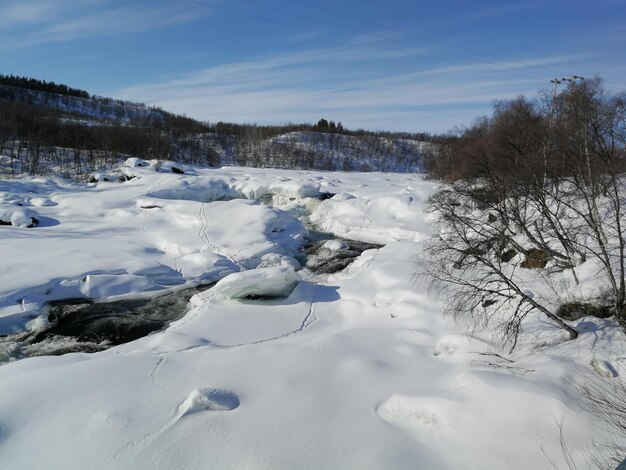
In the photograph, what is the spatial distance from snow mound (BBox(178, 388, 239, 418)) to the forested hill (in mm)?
38292

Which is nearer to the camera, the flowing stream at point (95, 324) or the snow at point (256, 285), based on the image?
the flowing stream at point (95, 324)

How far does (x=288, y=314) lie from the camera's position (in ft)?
37.8

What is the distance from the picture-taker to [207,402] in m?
6.32

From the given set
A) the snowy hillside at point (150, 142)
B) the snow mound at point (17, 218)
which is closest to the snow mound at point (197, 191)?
the snow mound at point (17, 218)

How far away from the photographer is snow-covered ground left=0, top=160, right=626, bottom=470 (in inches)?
211

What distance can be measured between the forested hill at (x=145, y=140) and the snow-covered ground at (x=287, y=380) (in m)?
32.7

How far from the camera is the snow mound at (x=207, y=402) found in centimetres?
619

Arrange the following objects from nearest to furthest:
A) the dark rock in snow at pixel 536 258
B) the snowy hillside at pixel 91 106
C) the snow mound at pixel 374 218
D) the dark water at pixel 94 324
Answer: the dark water at pixel 94 324
the dark rock in snow at pixel 536 258
the snow mound at pixel 374 218
the snowy hillside at pixel 91 106

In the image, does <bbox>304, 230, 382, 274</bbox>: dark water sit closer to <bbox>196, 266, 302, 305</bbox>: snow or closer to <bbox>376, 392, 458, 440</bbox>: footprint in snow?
<bbox>196, 266, 302, 305</bbox>: snow

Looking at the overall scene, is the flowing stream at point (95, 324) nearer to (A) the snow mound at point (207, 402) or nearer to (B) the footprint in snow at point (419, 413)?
(A) the snow mound at point (207, 402)

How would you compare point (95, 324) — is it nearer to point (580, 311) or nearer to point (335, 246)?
point (335, 246)

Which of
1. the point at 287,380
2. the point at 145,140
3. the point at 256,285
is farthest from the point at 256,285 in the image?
the point at 145,140

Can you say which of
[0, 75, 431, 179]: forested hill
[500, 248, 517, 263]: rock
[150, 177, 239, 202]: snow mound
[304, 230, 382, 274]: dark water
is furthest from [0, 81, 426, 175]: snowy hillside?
[500, 248, 517, 263]: rock

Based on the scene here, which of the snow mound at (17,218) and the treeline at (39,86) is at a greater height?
the treeline at (39,86)
